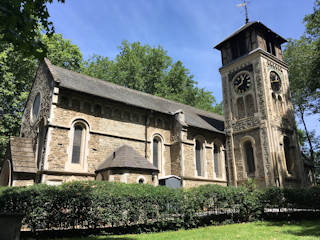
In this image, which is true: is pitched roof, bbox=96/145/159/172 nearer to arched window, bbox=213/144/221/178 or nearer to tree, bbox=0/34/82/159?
arched window, bbox=213/144/221/178

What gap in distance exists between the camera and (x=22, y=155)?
15125 millimetres

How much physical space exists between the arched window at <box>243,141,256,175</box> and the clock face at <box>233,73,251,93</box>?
5.11 m

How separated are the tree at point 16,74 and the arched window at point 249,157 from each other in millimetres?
19811

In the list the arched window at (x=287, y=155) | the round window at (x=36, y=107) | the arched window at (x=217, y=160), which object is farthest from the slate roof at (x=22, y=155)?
the arched window at (x=287, y=155)

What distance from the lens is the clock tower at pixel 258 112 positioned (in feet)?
66.9

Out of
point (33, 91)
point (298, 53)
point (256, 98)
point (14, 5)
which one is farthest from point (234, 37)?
point (14, 5)

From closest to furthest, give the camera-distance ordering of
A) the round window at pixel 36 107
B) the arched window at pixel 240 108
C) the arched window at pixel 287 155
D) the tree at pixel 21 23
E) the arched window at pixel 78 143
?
1. the tree at pixel 21 23
2. the arched window at pixel 78 143
3. the round window at pixel 36 107
4. the arched window at pixel 287 155
5. the arched window at pixel 240 108

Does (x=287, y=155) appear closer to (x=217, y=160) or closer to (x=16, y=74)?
(x=217, y=160)

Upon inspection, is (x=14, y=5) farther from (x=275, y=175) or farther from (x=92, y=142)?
(x=275, y=175)

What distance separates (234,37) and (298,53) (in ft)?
38.0

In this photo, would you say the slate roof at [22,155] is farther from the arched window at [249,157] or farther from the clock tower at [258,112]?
the arched window at [249,157]

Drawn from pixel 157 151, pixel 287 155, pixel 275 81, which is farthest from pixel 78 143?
pixel 275 81

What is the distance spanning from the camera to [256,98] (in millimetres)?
22219

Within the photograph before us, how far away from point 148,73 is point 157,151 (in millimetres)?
21986
